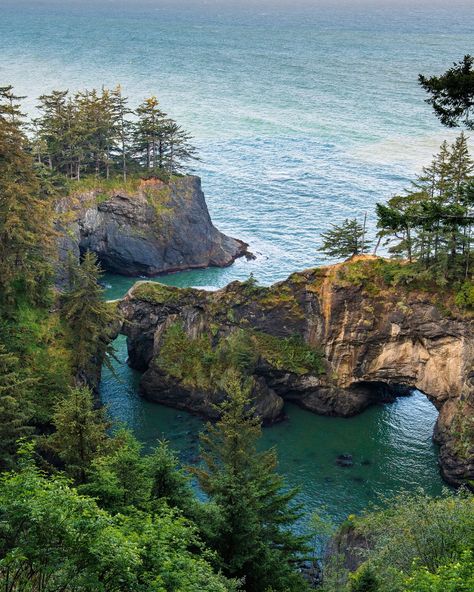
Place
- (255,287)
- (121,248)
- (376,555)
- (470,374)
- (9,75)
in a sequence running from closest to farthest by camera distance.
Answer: (376,555) < (470,374) < (255,287) < (121,248) < (9,75)

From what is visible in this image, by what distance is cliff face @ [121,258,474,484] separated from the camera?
5791 cm

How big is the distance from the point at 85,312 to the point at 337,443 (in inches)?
922

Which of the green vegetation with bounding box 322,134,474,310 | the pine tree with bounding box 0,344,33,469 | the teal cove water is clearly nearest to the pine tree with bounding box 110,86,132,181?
the teal cove water

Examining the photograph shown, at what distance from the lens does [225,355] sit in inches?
2489

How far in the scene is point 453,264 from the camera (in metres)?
56.5

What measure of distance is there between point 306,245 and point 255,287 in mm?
35097

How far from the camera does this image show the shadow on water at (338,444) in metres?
53.7

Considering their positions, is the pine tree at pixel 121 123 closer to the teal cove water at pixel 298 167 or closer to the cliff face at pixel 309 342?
the teal cove water at pixel 298 167

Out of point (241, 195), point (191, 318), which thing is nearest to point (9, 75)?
point (241, 195)

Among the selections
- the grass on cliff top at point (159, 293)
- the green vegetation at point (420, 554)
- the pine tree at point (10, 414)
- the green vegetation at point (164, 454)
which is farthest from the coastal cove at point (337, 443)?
the green vegetation at point (420, 554)

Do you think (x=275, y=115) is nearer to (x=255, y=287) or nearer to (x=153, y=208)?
(x=153, y=208)

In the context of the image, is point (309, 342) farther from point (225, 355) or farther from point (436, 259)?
point (436, 259)

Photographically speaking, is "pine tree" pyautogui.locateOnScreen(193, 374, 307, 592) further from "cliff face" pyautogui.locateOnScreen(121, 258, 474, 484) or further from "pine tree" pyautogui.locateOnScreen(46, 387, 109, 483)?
"cliff face" pyautogui.locateOnScreen(121, 258, 474, 484)

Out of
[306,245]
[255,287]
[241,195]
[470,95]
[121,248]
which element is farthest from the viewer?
[241,195]
